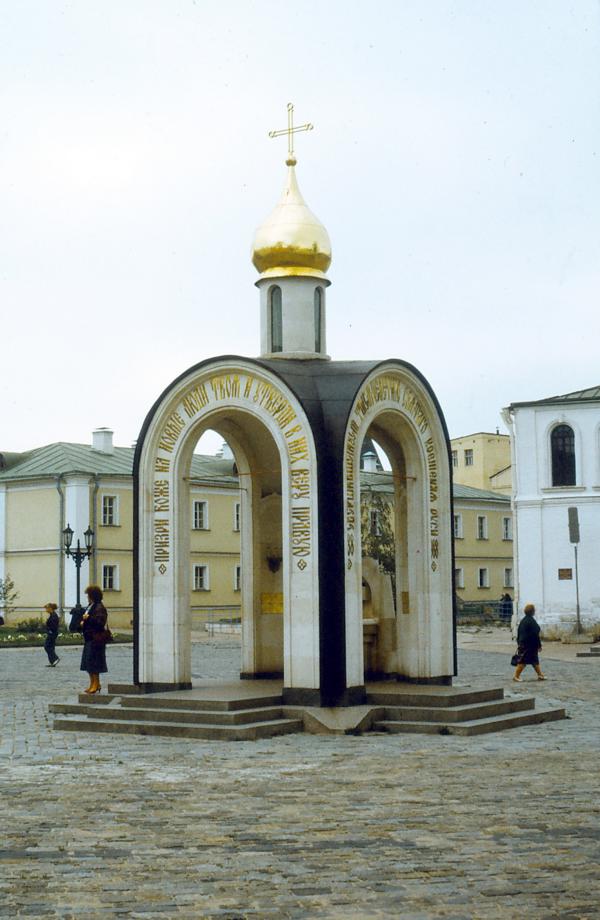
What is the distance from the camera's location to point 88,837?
870 cm

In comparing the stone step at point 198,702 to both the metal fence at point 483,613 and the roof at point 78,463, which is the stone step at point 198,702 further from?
the metal fence at point 483,613

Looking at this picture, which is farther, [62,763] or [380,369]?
[380,369]

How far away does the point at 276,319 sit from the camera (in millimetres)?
17922

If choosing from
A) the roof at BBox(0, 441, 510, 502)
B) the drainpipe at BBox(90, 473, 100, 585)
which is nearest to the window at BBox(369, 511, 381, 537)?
the roof at BBox(0, 441, 510, 502)

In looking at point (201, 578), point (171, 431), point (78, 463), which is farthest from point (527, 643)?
point (201, 578)

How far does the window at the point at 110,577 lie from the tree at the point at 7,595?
3.38 m

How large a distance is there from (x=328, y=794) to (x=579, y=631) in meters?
28.3

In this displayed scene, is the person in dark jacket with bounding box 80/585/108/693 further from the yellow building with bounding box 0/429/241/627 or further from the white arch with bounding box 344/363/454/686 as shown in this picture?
the yellow building with bounding box 0/429/241/627

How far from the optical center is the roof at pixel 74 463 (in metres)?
51.9

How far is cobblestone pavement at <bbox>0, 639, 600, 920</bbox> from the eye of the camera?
707 cm

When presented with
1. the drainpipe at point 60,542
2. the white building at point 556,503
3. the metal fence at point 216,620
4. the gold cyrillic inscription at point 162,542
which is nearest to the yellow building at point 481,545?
the metal fence at point 216,620

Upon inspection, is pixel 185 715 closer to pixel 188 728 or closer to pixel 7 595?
pixel 188 728

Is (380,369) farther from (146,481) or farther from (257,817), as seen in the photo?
(257,817)

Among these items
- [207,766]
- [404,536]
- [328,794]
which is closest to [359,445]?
[404,536]
